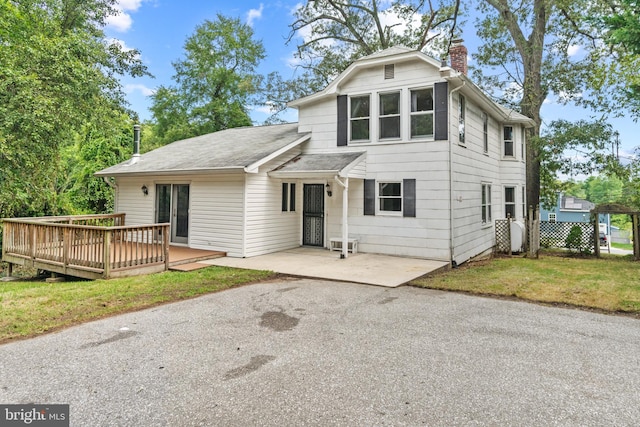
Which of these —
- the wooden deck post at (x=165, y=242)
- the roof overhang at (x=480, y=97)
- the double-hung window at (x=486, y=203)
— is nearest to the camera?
the wooden deck post at (x=165, y=242)

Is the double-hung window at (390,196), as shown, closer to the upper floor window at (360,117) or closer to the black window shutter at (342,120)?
the upper floor window at (360,117)

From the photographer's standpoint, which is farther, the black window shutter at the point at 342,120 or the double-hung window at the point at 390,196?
the black window shutter at the point at 342,120

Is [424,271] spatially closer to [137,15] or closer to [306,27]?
[306,27]

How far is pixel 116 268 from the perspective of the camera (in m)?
7.39

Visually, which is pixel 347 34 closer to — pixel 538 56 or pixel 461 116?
pixel 538 56

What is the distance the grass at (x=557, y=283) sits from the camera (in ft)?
19.3

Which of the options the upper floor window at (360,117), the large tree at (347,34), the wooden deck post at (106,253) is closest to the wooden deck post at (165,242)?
the wooden deck post at (106,253)

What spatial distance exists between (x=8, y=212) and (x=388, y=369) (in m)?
15.2

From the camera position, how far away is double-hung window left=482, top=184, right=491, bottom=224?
12344 mm

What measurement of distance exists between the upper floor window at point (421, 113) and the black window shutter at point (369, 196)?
173 cm

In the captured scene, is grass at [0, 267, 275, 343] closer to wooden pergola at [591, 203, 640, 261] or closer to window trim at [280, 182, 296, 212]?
window trim at [280, 182, 296, 212]

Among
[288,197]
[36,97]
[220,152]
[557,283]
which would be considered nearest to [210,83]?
[220,152]

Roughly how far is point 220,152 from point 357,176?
4.66 meters

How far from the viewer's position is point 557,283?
7.25m
